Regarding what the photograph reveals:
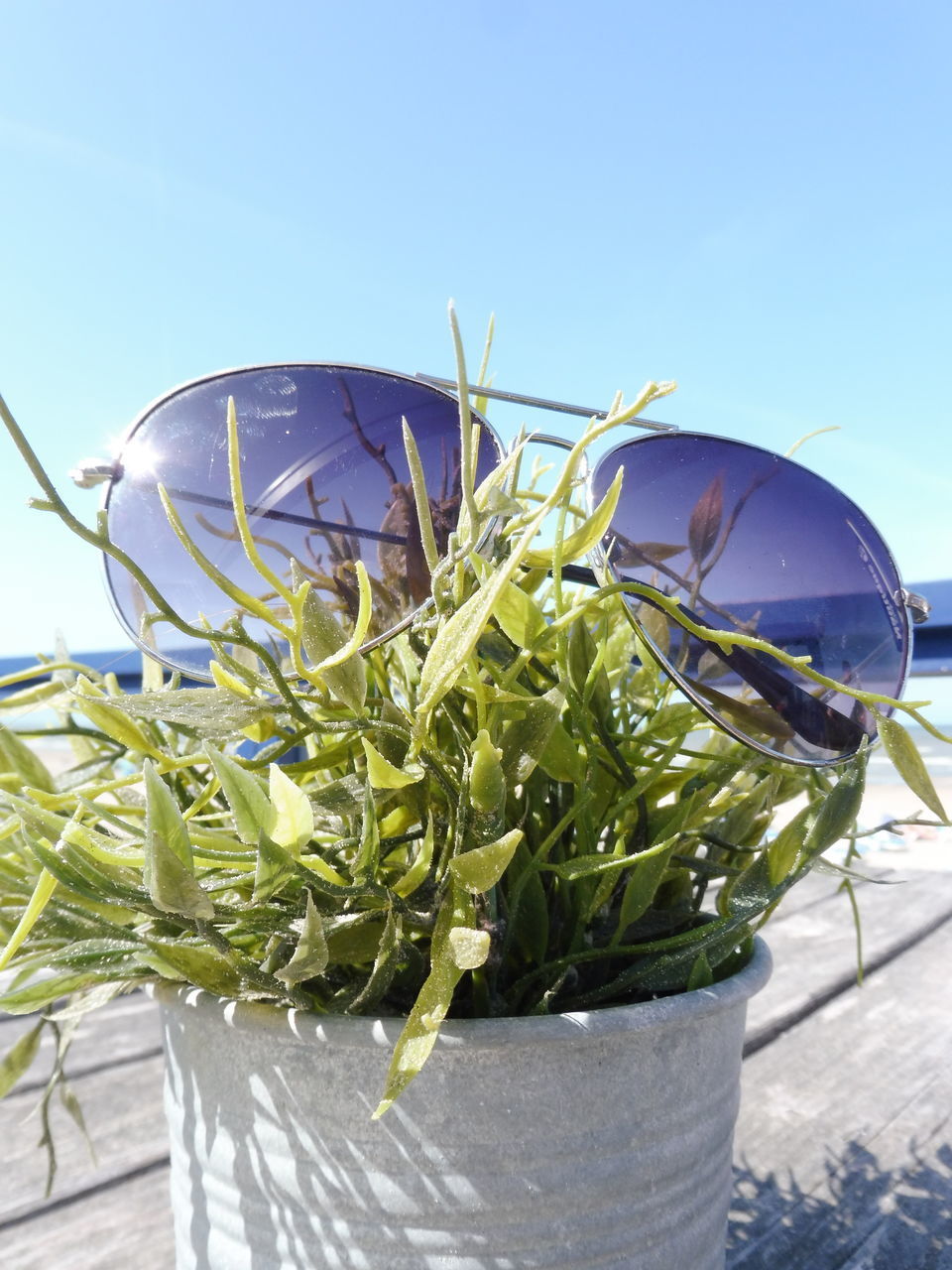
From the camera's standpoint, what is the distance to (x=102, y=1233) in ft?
1.14

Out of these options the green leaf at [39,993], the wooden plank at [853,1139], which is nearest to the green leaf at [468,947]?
the green leaf at [39,993]

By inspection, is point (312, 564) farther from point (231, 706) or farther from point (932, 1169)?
point (932, 1169)

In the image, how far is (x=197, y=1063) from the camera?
22cm

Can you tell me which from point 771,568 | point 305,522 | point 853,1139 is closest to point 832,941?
point 853,1139

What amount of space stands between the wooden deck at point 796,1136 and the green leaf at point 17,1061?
0.13 m

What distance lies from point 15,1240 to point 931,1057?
1.44ft

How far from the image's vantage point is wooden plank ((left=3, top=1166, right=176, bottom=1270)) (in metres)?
0.33

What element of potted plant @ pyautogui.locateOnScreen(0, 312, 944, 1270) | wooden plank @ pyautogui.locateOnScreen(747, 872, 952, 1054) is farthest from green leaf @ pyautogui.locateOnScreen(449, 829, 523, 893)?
wooden plank @ pyautogui.locateOnScreen(747, 872, 952, 1054)

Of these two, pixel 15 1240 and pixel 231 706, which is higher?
pixel 231 706

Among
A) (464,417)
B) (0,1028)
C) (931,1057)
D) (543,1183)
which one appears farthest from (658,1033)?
(0,1028)

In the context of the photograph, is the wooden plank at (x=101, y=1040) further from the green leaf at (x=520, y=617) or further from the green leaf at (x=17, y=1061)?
the green leaf at (x=520, y=617)

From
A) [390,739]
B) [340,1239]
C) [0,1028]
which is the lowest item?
[0,1028]

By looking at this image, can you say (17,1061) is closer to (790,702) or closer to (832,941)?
(790,702)

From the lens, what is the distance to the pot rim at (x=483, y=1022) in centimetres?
19
